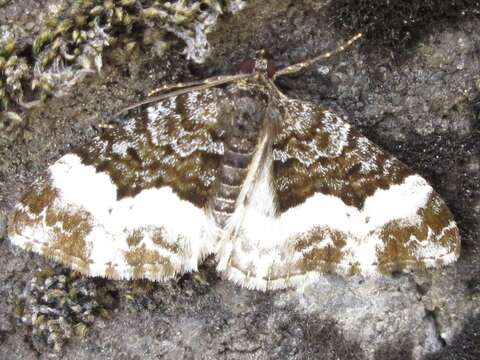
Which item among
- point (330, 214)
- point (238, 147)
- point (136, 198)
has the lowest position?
point (136, 198)

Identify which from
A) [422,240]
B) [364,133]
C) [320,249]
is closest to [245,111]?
[364,133]

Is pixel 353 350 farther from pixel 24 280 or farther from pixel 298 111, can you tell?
pixel 24 280

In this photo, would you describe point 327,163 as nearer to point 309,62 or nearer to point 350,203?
point 350,203

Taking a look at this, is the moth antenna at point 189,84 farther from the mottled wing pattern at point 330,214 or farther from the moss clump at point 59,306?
the moss clump at point 59,306

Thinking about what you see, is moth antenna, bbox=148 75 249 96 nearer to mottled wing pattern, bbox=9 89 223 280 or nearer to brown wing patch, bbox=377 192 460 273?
mottled wing pattern, bbox=9 89 223 280

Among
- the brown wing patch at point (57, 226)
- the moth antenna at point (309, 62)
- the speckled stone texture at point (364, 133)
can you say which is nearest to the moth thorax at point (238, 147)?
the moth antenna at point (309, 62)

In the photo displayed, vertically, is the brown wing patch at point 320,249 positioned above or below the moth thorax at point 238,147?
below
